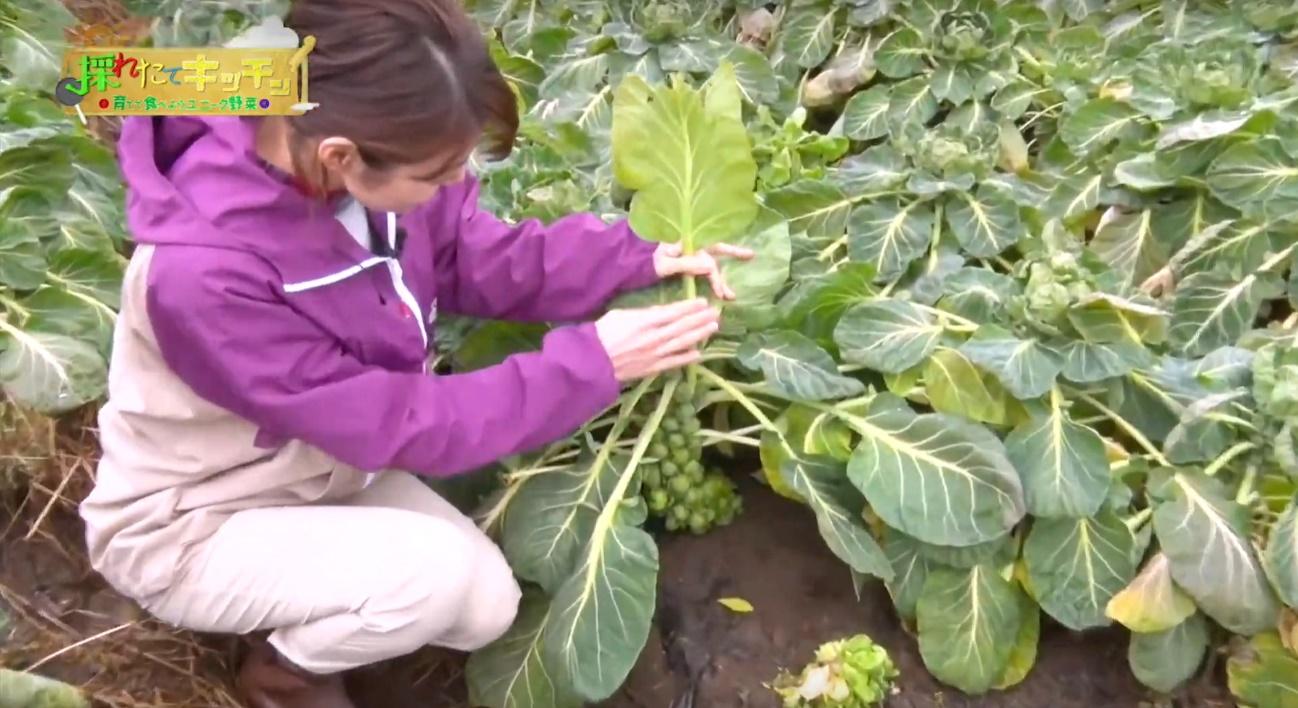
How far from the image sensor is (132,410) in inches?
54.4

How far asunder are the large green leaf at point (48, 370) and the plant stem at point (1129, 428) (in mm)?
1673

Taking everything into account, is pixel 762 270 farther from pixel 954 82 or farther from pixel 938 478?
pixel 954 82

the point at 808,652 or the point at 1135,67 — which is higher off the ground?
the point at 1135,67

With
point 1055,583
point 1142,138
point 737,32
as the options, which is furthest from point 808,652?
point 737,32

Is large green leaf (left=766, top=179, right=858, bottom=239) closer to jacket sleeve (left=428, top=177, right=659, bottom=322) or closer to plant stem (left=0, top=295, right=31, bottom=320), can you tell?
jacket sleeve (left=428, top=177, right=659, bottom=322)

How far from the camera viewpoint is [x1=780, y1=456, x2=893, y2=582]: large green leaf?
1.63 metres

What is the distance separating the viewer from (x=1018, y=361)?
167 cm

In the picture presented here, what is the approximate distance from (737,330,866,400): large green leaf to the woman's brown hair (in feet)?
2.22

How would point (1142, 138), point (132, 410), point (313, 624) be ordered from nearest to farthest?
point (132, 410) → point (313, 624) → point (1142, 138)

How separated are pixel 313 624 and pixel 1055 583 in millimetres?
1089

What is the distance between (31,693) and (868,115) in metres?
2.05

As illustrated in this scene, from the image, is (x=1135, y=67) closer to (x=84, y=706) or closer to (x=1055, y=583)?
(x=1055, y=583)

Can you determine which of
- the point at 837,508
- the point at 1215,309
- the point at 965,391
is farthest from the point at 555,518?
the point at 1215,309

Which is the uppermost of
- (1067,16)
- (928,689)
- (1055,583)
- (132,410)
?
(132,410)
